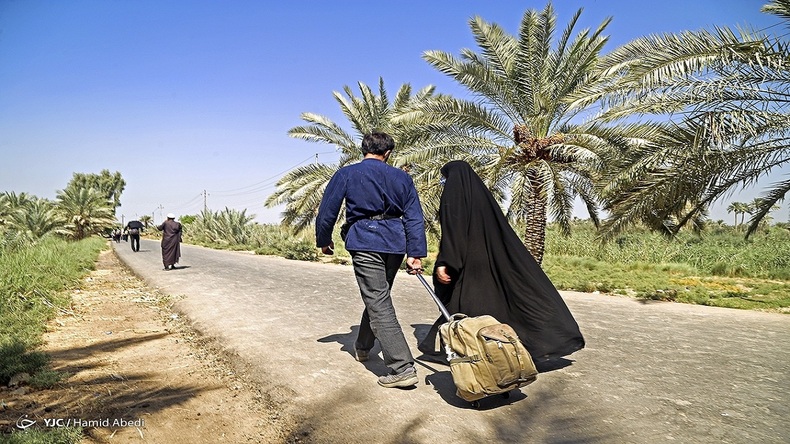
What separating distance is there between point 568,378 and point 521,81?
956 centimetres

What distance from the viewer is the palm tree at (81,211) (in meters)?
37.8

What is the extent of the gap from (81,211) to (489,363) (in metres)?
42.5

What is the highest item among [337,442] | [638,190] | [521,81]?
[521,81]

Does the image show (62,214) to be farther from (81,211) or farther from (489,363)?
(489,363)

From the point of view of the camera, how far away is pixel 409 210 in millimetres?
3906

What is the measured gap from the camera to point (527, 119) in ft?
40.7

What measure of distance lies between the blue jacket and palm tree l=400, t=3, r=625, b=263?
828 cm

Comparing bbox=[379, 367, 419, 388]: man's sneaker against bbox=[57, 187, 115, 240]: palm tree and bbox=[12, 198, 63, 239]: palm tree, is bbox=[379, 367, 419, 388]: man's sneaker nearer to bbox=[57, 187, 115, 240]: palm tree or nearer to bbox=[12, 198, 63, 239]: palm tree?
bbox=[12, 198, 63, 239]: palm tree

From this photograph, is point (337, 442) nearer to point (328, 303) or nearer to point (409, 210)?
point (409, 210)

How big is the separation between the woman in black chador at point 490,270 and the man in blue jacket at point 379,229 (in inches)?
9.9

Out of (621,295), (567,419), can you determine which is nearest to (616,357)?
(567,419)

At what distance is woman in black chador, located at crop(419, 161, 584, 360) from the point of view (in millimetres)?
3879

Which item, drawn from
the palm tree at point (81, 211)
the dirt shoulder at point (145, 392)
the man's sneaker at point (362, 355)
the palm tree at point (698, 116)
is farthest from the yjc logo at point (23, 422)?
the palm tree at point (81, 211)

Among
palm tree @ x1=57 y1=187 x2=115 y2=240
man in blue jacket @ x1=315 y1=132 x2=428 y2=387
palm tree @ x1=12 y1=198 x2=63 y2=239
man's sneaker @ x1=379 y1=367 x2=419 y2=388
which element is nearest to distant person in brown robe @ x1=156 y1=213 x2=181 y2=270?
man in blue jacket @ x1=315 y1=132 x2=428 y2=387
